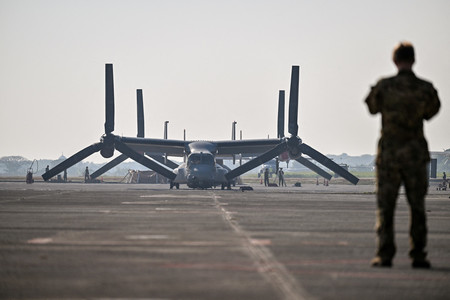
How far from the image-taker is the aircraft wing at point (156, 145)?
50.4m

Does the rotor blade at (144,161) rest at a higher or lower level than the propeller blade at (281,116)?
lower

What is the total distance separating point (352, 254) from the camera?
8055mm

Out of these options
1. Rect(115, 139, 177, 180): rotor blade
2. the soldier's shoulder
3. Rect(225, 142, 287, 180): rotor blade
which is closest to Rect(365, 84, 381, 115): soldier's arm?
the soldier's shoulder

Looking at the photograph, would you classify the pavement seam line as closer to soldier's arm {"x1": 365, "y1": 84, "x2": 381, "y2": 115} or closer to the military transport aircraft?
soldier's arm {"x1": 365, "y1": 84, "x2": 381, "y2": 115}

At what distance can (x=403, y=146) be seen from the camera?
25.1ft

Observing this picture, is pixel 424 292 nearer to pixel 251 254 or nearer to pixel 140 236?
pixel 251 254

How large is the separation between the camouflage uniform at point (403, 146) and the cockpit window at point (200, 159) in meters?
36.8

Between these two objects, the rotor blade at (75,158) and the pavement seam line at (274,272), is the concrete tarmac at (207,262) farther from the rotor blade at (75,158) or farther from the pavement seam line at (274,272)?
the rotor blade at (75,158)

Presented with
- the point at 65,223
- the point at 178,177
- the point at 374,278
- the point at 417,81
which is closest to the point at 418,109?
the point at 417,81

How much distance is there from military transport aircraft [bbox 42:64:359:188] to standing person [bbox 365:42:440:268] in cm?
3683

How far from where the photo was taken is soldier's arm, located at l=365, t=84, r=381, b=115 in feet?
25.7

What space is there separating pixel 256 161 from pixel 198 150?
4387mm

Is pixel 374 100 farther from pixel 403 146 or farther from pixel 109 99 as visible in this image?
pixel 109 99

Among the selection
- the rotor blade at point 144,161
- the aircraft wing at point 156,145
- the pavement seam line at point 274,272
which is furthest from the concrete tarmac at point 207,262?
the aircraft wing at point 156,145
